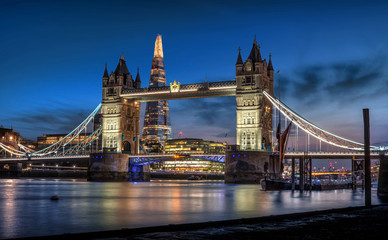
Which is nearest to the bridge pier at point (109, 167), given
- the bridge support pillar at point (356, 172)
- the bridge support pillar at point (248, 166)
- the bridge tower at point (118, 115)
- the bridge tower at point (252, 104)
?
the bridge tower at point (118, 115)

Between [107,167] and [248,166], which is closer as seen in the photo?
[248,166]

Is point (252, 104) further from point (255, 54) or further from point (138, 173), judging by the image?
point (138, 173)

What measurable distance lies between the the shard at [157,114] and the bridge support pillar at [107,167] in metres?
94.1

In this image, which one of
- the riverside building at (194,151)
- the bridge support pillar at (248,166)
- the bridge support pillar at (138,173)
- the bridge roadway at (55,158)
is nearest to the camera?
the bridge support pillar at (248,166)

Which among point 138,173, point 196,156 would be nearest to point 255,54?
point 196,156

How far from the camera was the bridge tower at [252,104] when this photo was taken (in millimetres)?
77500

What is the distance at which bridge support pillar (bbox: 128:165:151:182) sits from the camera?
308ft

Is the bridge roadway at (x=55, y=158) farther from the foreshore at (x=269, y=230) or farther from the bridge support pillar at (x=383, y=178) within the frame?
the foreshore at (x=269, y=230)

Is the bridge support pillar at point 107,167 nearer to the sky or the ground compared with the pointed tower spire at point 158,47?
nearer to the ground

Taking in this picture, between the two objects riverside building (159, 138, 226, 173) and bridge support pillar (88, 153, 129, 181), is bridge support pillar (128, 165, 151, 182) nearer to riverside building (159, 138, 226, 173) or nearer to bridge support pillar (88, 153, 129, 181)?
bridge support pillar (88, 153, 129, 181)

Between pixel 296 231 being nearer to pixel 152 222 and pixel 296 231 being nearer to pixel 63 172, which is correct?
pixel 152 222

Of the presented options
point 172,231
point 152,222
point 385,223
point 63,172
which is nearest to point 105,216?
point 152,222

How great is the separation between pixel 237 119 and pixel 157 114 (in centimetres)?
11896

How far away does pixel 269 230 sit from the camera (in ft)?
51.4
